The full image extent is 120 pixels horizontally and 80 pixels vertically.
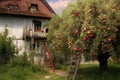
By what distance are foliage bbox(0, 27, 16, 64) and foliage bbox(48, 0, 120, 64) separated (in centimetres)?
703

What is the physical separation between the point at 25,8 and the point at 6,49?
41.8 feet

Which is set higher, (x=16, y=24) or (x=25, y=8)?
(x=25, y=8)

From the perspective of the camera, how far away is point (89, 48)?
2436cm

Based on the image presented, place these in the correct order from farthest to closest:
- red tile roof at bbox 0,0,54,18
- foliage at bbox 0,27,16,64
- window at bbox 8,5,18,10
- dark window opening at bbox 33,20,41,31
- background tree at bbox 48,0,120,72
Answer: dark window opening at bbox 33,20,41,31
window at bbox 8,5,18,10
red tile roof at bbox 0,0,54,18
foliage at bbox 0,27,16,64
background tree at bbox 48,0,120,72

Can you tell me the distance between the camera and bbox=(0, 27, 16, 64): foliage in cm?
3203

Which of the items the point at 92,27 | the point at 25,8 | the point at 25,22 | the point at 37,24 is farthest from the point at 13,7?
the point at 92,27

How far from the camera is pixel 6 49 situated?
32281 millimetres

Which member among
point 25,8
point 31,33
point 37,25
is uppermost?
point 25,8

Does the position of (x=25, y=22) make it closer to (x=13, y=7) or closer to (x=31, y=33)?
(x=13, y=7)

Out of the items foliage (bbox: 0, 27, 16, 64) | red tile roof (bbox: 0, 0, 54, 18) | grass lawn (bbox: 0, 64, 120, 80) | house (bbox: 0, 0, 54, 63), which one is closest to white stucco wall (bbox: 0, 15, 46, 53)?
house (bbox: 0, 0, 54, 63)

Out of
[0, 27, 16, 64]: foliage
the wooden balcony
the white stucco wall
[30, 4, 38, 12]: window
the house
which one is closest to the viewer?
[0, 27, 16, 64]: foliage

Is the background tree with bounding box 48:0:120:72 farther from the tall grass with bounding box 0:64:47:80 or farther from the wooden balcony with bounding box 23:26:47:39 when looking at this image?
the wooden balcony with bounding box 23:26:47:39

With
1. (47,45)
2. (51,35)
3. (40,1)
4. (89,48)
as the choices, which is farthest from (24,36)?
(89,48)

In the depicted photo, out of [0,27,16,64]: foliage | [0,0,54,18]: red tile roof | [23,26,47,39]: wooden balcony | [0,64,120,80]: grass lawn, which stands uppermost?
[0,0,54,18]: red tile roof
